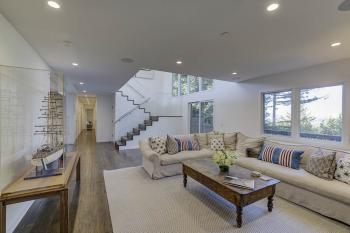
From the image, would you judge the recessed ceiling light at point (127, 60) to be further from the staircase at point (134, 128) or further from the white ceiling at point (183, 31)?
the staircase at point (134, 128)

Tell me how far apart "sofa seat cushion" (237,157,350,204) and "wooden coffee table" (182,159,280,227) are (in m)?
0.52

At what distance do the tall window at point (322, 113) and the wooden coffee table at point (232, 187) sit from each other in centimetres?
238

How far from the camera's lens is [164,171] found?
3.82m

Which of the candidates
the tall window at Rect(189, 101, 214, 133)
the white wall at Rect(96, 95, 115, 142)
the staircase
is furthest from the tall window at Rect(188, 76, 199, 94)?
the white wall at Rect(96, 95, 115, 142)

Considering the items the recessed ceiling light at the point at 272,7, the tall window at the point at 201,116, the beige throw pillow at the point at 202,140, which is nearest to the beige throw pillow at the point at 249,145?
the beige throw pillow at the point at 202,140

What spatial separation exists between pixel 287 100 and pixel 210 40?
3.35 meters

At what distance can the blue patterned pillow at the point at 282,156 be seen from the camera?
3213mm

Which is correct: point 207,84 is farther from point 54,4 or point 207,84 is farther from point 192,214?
point 54,4

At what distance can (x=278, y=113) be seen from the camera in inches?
191

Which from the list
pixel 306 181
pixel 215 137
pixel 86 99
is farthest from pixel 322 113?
pixel 86 99

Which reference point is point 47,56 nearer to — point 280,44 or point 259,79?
point 280,44

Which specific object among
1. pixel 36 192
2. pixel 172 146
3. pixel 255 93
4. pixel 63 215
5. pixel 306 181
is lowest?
pixel 63 215

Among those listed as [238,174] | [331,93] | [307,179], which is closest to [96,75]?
[238,174]

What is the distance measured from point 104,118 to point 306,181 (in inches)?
Answer: 346
